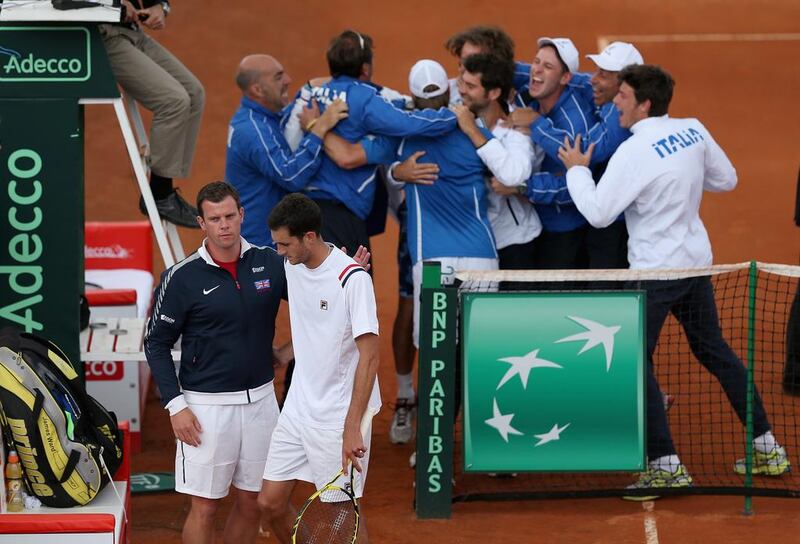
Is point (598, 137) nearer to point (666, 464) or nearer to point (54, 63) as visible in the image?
point (666, 464)

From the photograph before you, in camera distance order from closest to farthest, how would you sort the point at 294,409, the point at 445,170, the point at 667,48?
1. the point at 294,409
2. the point at 445,170
3. the point at 667,48

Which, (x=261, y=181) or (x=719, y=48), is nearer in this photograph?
(x=261, y=181)

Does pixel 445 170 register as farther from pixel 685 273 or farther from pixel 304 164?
pixel 685 273

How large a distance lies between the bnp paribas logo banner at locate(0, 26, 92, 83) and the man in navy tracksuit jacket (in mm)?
1563

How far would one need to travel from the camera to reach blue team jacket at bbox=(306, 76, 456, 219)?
848 cm

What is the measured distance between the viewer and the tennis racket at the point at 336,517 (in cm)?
629

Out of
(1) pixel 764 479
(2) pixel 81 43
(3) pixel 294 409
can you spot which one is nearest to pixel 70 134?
(2) pixel 81 43

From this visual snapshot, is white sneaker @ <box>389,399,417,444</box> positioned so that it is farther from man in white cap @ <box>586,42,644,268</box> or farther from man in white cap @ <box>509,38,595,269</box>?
man in white cap @ <box>586,42,644,268</box>

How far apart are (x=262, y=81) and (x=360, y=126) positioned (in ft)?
2.41

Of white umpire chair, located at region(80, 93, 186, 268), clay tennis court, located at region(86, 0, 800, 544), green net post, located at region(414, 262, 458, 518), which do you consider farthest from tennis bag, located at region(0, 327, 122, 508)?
green net post, located at region(414, 262, 458, 518)

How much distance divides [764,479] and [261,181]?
385 cm

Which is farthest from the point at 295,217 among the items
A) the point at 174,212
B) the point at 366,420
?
the point at 174,212

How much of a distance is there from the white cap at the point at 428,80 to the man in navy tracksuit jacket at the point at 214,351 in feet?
7.52

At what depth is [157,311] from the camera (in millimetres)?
6621
